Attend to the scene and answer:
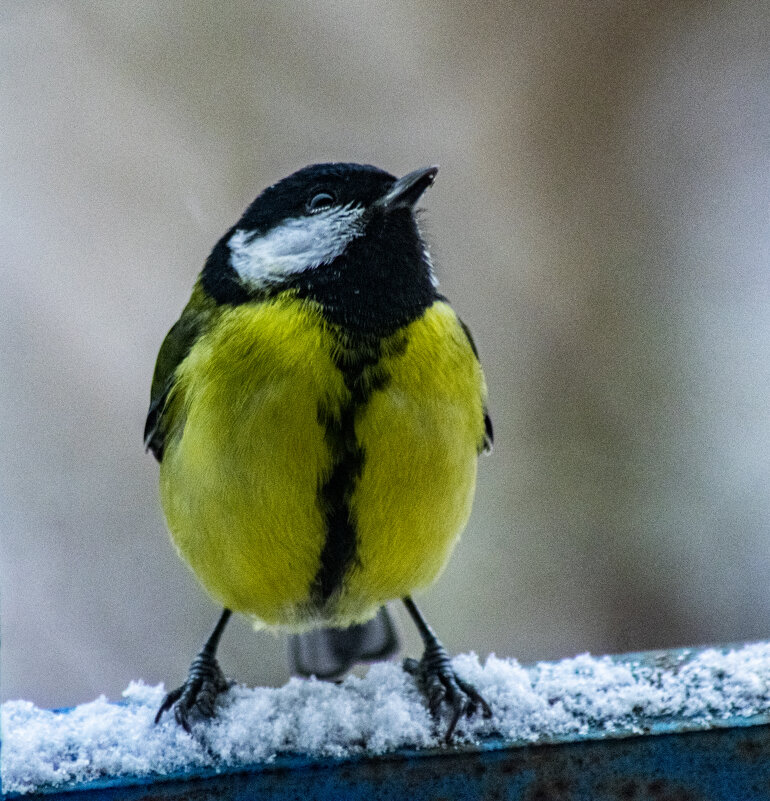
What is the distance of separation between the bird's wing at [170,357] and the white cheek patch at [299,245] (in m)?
0.09

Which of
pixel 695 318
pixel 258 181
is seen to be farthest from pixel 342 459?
pixel 695 318

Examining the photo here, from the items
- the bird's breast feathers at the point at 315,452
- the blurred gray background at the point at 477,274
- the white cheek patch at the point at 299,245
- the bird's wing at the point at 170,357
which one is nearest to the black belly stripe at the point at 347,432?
the bird's breast feathers at the point at 315,452

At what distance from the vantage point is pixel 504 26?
1466mm

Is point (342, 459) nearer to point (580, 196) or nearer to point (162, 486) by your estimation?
point (162, 486)

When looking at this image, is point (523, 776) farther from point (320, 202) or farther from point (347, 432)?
point (320, 202)

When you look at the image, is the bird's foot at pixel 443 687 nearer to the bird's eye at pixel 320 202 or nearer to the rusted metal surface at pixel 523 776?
the rusted metal surface at pixel 523 776

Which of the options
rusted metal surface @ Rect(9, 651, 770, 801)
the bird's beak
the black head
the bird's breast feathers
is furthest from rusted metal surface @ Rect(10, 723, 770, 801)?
the bird's beak

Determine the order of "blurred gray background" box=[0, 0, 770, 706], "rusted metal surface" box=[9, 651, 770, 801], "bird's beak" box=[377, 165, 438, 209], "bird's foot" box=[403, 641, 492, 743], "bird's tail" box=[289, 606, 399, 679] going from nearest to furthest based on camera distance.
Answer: "rusted metal surface" box=[9, 651, 770, 801] < "bird's foot" box=[403, 641, 492, 743] < "bird's beak" box=[377, 165, 438, 209] < "blurred gray background" box=[0, 0, 770, 706] < "bird's tail" box=[289, 606, 399, 679]

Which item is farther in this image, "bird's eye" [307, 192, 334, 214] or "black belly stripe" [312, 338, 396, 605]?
"bird's eye" [307, 192, 334, 214]

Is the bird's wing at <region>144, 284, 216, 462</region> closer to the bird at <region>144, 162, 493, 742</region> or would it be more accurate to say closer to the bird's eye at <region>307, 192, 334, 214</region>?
the bird at <region>144, 162, 493, 742</region>

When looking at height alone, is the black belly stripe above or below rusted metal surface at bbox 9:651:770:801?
above

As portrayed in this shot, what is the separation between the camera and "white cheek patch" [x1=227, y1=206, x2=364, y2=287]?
1328 mm

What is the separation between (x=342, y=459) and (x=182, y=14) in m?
0.70

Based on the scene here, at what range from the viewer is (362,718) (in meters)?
1.21
